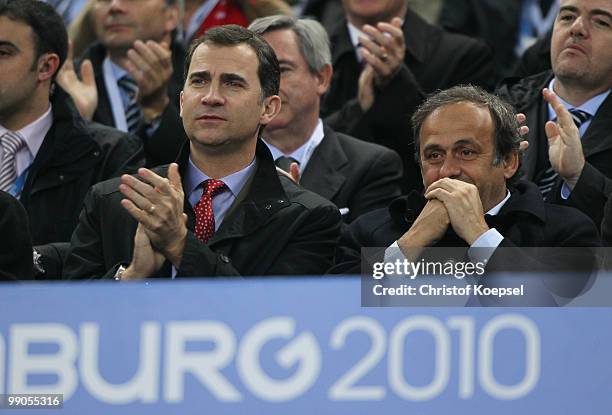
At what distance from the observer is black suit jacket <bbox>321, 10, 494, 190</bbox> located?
6.51 m

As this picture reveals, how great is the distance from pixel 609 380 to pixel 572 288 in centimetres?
34

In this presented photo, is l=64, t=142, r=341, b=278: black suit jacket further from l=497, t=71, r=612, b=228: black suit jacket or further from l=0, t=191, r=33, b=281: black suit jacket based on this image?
l=497, t=71, r=612, b=228: black suit jacket

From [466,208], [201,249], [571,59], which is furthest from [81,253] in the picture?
[571,59]

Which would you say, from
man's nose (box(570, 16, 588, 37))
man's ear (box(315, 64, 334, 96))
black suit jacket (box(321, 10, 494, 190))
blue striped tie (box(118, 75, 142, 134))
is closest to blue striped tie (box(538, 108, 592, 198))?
man's nose (box(570, 16, 588, 37))

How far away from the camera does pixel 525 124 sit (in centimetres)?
605

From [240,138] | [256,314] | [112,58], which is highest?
[112,58]

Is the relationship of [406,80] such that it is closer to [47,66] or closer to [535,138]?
[535,138]

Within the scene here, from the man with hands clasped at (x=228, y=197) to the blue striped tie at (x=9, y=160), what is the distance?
0.93 meters

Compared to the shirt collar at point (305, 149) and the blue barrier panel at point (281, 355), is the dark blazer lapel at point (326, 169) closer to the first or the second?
the shirt collar at point (305, 149)

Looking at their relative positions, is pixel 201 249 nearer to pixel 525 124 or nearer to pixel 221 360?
pixel 221 360

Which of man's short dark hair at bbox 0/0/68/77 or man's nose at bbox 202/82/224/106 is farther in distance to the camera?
man's short dark hair at bbox 0/0/68/77

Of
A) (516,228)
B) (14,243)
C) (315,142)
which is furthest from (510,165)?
(14,243)

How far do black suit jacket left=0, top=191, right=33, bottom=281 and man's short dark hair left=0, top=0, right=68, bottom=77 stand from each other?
1.44 meters

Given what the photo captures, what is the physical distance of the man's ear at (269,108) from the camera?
17.8 feet
